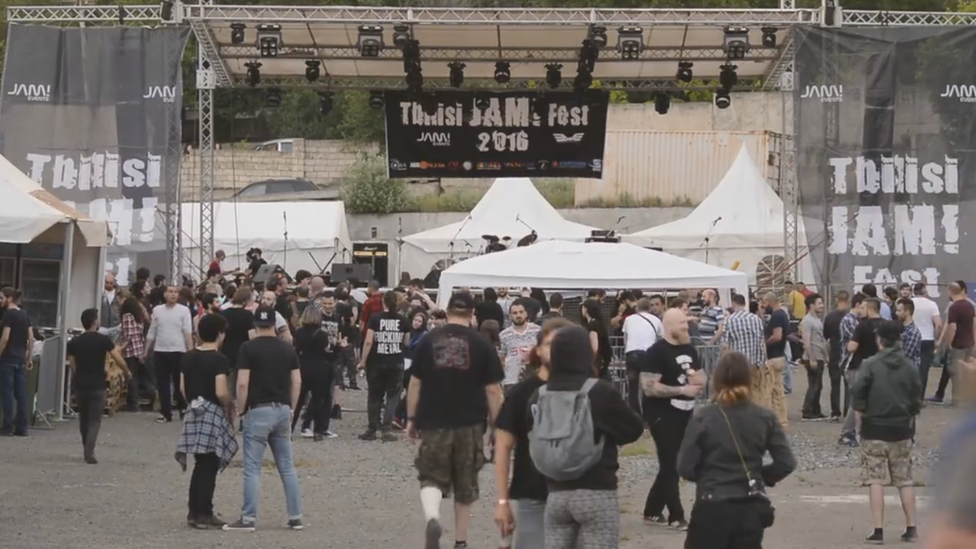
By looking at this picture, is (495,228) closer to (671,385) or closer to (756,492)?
(671,385)

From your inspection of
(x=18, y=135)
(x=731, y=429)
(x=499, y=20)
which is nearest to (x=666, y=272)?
(x=499, y=20)

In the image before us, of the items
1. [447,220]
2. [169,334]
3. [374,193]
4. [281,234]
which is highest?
[374,193]

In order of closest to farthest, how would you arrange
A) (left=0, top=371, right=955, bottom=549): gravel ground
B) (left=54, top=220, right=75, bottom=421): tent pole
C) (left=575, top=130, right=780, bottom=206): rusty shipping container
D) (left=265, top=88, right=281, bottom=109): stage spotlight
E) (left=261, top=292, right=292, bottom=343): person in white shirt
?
(left=0, top=371, right=955, bottom=549): gravel ground → (left=261, top=292, right=292, bottom=343): person in white shirt → (left=54, top=220, right=75, bottom=421): tent pole → (left=265, top=88, right=281, bottom=109): stage spotlight → (left=575, top=130, right=780, bottom=206): rusty shipping container

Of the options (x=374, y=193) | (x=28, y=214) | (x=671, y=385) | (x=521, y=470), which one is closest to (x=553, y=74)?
(x=28, y=214)

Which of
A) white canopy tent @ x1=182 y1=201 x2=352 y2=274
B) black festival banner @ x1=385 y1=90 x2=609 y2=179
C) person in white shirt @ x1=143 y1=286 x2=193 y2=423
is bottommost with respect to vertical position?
person in white shirt @ x1=143 y1=286 x2=193 y2=423

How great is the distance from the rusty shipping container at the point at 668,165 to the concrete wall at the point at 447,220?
31.6 inches

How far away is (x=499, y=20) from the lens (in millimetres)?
21547

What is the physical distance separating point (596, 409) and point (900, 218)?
1646 cm

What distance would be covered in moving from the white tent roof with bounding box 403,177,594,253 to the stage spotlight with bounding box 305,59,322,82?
33.2 feet

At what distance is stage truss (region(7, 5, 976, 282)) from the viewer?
21.7 m

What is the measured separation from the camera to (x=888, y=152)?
Answer: 2192 centimetres

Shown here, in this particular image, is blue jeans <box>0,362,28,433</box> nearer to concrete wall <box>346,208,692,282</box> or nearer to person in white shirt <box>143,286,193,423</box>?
person in white shirt <box>143,286,193,423</box>

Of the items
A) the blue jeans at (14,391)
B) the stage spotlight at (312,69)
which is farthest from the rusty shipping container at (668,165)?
the blue jeans at (14,391)

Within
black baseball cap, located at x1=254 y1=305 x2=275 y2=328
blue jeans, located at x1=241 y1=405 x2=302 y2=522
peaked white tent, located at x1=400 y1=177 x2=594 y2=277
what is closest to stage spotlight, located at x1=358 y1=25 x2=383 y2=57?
peaked white tent, located at x1=400 y1=177 x2=594 y2=277
